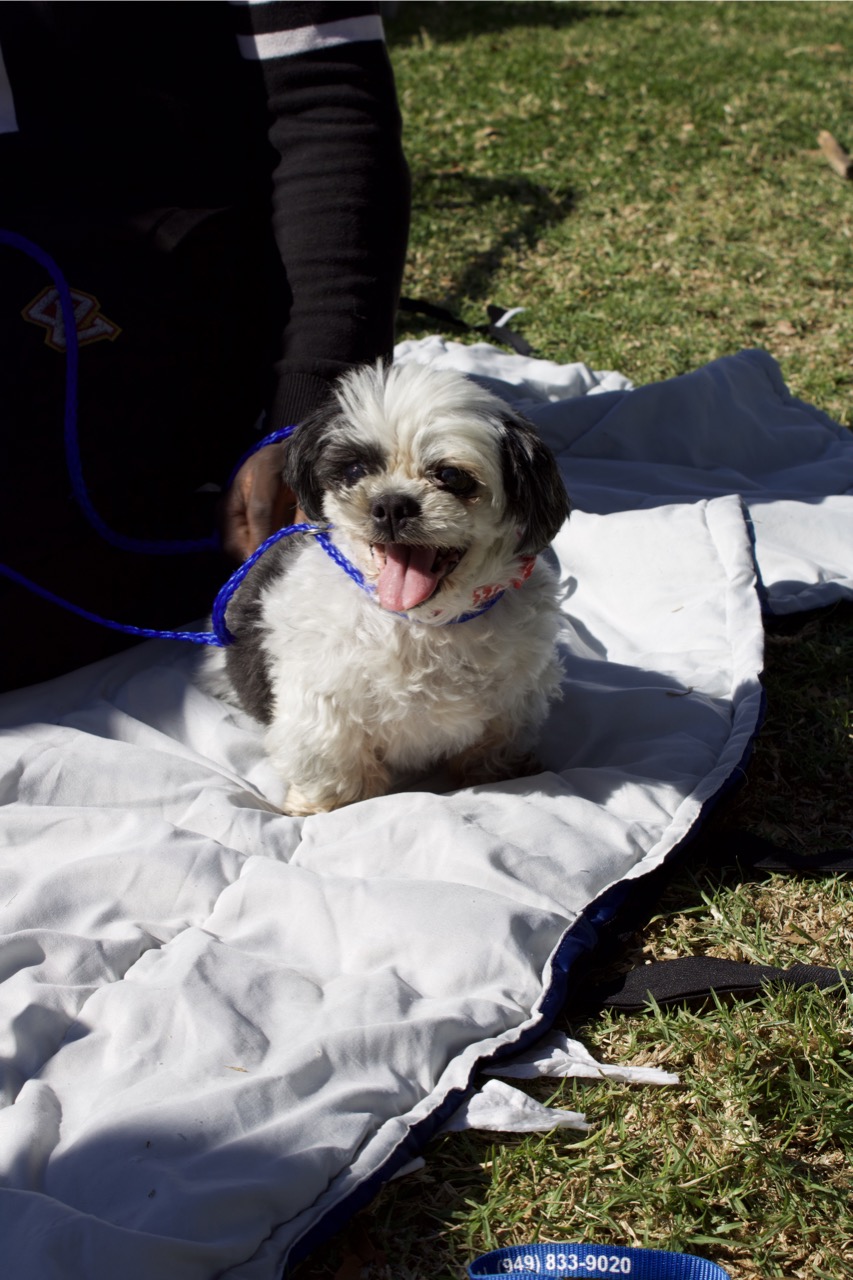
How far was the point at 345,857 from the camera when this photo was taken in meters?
2.36

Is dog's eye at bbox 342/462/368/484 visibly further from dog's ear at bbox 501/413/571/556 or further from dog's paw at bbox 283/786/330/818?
dog's paw at bbox 283/786/330/818

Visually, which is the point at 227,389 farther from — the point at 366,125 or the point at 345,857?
the point at 345,857

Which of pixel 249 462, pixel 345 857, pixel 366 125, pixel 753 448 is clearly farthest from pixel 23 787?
pixel 753 448

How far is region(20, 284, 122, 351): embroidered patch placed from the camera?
287 cm

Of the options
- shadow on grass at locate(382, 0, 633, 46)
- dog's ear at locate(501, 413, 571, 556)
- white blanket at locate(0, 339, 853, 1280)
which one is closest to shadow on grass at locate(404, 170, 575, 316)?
white blanket at locate(0, 339, 853, 1280)

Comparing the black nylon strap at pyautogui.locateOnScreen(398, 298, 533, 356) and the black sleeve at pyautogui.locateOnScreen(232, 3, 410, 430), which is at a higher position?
the black sleeve at pyautogui.locateOnScreen(232, 3, 410, 430)

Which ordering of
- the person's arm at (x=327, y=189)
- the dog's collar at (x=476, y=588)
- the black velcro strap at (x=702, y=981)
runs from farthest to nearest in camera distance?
the person's arm at (x=327, y=189)
the dog's collar at (x=476, y=588)
the black velcro strap at (x=702, y=981)

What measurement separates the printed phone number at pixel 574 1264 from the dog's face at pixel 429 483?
3.86 ft

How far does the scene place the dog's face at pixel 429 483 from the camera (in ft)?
7.02

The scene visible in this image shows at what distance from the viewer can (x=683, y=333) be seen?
510cm

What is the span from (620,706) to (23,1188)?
5.79 feet

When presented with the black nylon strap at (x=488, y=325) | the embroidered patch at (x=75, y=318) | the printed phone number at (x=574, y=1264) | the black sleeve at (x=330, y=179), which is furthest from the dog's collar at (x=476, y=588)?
the black nylon strap at (x=488, y=325)

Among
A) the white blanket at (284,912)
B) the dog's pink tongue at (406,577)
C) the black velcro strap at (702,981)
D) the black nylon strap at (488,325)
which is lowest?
the black velcro strap at (702,981)

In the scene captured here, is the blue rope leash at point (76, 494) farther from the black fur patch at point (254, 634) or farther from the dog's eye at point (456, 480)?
the dog's eye at point (456, 480)
